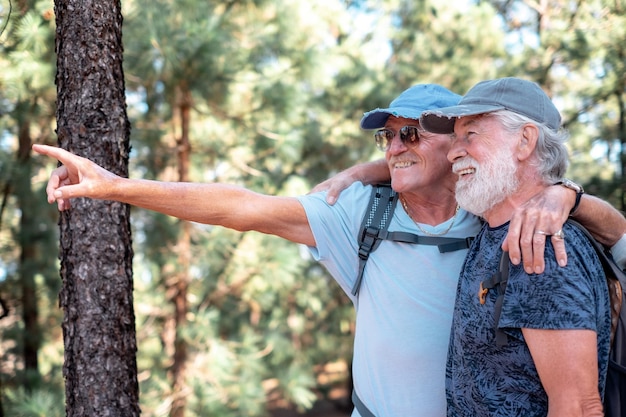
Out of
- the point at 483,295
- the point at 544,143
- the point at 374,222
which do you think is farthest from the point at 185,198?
the point at 544,143

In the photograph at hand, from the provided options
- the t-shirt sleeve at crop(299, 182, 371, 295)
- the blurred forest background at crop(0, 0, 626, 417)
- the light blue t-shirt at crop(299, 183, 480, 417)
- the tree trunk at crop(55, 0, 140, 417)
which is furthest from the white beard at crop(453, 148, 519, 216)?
the blurred forest background at crop(0, 0, 626, 417)

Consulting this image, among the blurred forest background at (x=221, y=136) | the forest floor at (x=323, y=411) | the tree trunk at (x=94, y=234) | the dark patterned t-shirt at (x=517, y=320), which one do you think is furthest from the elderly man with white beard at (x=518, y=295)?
the forest floor at (x=323, y=411)

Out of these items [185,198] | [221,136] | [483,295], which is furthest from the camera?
[221,136]

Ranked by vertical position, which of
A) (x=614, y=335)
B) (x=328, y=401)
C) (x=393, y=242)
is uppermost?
(x=393, y=242)

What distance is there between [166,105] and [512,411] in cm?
549

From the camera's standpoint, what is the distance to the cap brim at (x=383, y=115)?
216cm

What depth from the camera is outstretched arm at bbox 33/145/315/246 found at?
173cm

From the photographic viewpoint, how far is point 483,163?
178 centimetres

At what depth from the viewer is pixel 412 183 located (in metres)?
2.19

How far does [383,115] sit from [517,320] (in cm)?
92

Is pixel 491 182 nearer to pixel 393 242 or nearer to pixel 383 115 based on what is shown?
pixel 393 242

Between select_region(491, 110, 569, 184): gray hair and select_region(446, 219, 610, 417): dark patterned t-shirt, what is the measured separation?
6.9 inches

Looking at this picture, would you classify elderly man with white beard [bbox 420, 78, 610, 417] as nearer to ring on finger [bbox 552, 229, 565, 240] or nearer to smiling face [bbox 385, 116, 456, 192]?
ring on finger [bbox 552, 229, 565, 240]

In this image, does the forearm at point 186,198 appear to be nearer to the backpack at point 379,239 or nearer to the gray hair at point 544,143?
the backpack at point 379,239
